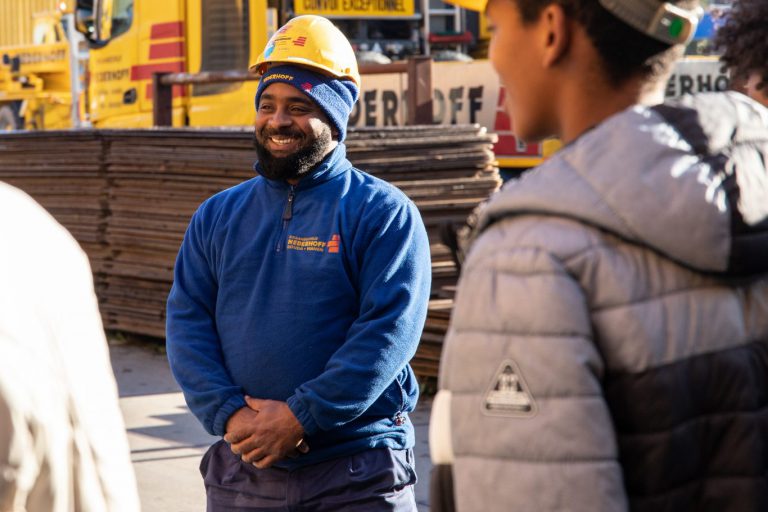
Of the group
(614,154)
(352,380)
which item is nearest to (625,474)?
(614,154)

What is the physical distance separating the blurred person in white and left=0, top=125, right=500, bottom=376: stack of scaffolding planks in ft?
19.2

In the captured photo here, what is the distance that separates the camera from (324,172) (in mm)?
3416

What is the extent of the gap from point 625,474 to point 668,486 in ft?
0.20

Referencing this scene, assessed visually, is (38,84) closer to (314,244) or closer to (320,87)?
(320,87)

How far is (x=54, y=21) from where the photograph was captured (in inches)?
857

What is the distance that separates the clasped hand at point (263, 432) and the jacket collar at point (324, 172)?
62 cm

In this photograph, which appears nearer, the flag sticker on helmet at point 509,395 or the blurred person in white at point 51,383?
the flag sticker on helmet at point 509,395

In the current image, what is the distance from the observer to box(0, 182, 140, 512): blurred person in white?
1.77 metres

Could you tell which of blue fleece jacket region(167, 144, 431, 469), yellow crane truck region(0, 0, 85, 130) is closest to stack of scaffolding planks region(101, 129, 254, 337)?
blue fleece jacket region(167, 144, 431, 469)

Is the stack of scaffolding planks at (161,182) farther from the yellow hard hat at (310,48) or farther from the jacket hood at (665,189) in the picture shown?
the jacket hood at (665,189)

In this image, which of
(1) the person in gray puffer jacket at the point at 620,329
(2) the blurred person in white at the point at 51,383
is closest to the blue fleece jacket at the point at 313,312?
(2) the blurred person in white at the point at 51,383

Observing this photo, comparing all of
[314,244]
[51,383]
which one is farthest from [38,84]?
[51,383]

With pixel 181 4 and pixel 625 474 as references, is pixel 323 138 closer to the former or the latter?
pixel 625 474

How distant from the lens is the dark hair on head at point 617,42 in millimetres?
1716
